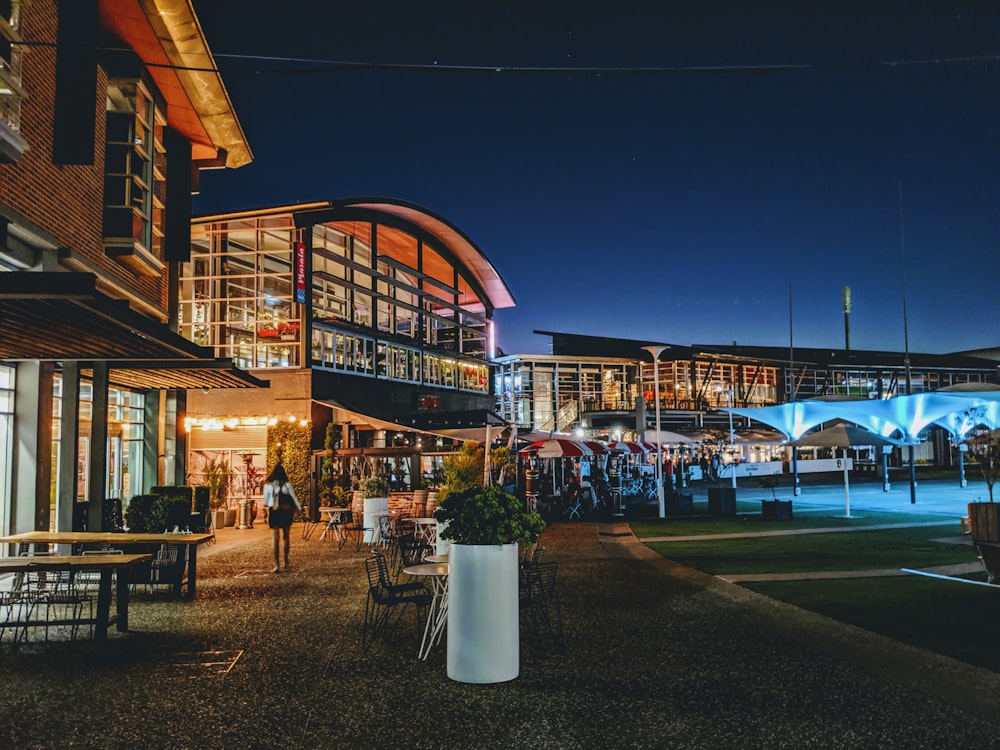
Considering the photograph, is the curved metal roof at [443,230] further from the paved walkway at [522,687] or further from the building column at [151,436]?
the paved walkway at [522,687]

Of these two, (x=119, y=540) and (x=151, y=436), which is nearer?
(x=119, y=540)

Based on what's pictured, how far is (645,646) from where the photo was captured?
7156 millimetres

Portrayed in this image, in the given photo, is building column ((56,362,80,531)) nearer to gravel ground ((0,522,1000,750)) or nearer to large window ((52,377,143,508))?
gravel ground ((0,522,1000,750))

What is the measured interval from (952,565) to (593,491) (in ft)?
42.2

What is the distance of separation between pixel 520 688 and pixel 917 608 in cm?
514

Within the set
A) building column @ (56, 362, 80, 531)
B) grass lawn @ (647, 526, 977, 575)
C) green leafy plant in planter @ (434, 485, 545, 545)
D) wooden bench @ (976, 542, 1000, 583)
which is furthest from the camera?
grass lawn @ (647, 526, 977, 575)

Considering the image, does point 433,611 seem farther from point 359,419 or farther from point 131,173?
point 359,419

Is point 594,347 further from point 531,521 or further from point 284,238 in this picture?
point 531,521

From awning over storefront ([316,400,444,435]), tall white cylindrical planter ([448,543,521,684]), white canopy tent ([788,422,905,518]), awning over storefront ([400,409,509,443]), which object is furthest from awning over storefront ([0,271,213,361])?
white canopy tent ([788,422,905,518])

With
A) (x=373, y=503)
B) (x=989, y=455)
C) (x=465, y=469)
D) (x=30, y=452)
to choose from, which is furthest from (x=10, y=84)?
(x=989, y=455)

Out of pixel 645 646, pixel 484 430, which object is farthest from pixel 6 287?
pixel 484 430

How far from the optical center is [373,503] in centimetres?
1658

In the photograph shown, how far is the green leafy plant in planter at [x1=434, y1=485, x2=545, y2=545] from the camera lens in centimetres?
638

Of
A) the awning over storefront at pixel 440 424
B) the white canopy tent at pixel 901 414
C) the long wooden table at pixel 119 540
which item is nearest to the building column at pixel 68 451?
the long wooden table at pixel 119 540
